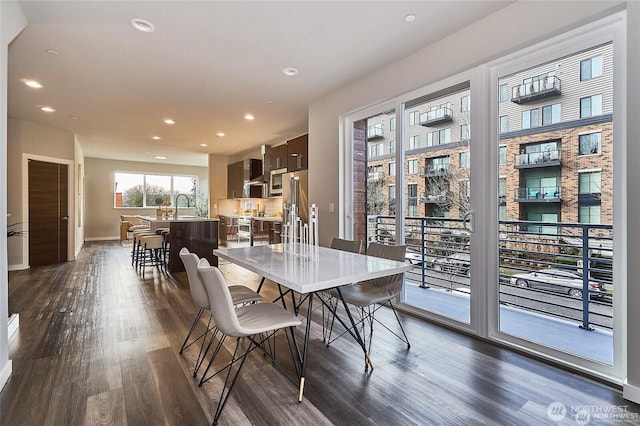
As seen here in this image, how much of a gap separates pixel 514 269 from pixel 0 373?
3646 mm

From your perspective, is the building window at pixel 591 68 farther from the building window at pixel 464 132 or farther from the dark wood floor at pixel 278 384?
the dark wood floor at pixel 278 384

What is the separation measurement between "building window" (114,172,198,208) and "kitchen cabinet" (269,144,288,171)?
17.1 feet

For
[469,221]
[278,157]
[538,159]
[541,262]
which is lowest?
[541,262]

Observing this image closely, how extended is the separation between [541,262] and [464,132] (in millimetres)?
1269

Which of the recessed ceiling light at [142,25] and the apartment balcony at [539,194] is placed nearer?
the apartment balcony at [539,194]

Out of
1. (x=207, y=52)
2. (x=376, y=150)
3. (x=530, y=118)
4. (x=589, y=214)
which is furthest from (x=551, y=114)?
(x=207, y=52)

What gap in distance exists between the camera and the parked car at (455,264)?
293 cm

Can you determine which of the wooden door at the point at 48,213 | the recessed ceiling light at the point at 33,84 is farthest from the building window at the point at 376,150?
the wooden door at the point at 48,213

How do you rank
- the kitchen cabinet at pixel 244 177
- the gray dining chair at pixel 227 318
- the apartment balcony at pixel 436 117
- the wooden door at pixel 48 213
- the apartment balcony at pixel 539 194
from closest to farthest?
the gray dining chair at pixel 227 318 < the apartment balcony at pixel 539 194 < the apartment balcony at pixel 436 117 < the wooden door at pixel 48 213 < the kitchen cabinet at pixel 244 177

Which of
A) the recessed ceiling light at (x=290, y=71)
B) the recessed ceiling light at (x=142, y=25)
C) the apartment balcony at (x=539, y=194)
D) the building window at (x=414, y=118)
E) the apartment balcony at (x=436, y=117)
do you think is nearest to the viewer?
the apartment balcony at (x=539, y=194)

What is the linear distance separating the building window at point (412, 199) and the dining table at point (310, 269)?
1.09 meters

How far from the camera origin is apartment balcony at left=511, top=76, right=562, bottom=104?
Result: 7.61 feet

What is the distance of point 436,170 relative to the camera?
3133 millimetres

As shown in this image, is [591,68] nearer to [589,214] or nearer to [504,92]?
[504,92]
